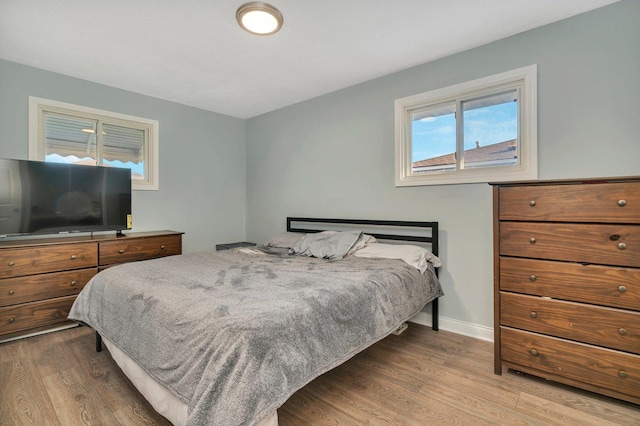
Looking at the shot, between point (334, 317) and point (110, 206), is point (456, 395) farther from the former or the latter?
point (110, 206)

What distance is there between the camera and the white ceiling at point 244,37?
205 centimetres

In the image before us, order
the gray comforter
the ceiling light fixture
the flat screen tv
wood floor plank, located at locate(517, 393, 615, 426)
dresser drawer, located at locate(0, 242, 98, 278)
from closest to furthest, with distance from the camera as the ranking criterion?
the gray comforter
wood floor plank, located at locate(517, 393, 615, 426)
the ceiling light fixture
dresser drawer, located at locate(0, 242, 98, 278)
the flat screen tv

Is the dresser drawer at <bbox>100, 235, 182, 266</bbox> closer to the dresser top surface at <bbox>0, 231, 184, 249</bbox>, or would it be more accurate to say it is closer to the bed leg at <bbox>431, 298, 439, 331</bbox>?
the dresser top surface at <bbox>0, 231, 184, 249</bbox>

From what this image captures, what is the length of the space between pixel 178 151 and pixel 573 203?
4064mm

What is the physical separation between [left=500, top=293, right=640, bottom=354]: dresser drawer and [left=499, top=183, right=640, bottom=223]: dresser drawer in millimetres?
497

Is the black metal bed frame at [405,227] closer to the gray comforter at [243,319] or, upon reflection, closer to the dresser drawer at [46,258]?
the gray comforter at [243,319]

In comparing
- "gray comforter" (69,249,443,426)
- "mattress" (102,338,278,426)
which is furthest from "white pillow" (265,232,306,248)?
"mattress" (102,338,278,426)

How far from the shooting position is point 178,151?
13.1 feet

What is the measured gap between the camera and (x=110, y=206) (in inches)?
127

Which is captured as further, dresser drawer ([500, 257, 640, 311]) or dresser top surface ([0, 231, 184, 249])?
dresser top surface ([0, 231, 184, 249])

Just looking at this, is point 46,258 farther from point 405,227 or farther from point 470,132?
point 470,132

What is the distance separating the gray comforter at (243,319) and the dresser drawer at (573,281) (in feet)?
2.15

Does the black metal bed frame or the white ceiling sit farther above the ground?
the white ceiling

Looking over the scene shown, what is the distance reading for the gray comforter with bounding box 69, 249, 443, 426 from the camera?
1144 millimetres
